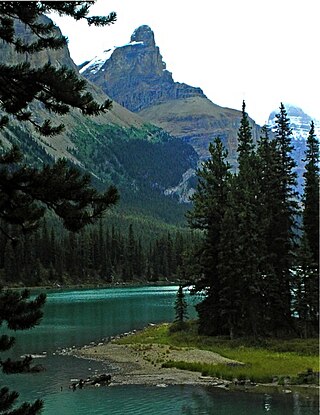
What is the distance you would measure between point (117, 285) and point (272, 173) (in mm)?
118352

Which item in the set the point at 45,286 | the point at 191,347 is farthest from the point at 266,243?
the point at 45,286

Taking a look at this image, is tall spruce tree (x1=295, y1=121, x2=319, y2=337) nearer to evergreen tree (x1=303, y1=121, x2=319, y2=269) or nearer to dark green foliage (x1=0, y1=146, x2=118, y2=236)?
evergreen tree (x1=303, y1=121, x2=319, y2=269)

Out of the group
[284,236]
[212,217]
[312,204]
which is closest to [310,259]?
[284,236]

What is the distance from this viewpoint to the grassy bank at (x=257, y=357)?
1361 inches

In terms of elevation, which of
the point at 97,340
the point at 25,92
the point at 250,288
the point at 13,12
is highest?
the point at 13,12

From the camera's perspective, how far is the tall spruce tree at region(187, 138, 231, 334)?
47781 millimetres

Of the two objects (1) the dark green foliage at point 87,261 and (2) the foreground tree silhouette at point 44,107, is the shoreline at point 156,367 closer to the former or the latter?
(2) the foreground tree silhouette at point 44,107

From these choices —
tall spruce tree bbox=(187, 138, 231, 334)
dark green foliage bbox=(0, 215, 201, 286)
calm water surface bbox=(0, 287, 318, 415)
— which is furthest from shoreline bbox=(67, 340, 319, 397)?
dark green foliage bbox=(0, 215, 201, 286)

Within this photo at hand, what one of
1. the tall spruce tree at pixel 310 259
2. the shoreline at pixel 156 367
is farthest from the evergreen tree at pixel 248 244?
the shoreline at pixel 156 367

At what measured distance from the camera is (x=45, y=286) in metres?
151

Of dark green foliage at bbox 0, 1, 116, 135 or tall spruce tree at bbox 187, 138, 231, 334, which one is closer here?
dark green foliage at bbox 0, 1, 116, 135

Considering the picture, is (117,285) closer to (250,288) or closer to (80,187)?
(250,288)

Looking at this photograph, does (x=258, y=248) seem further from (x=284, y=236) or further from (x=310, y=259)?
(x=310, y=259)

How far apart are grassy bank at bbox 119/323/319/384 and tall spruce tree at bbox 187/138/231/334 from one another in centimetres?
258
